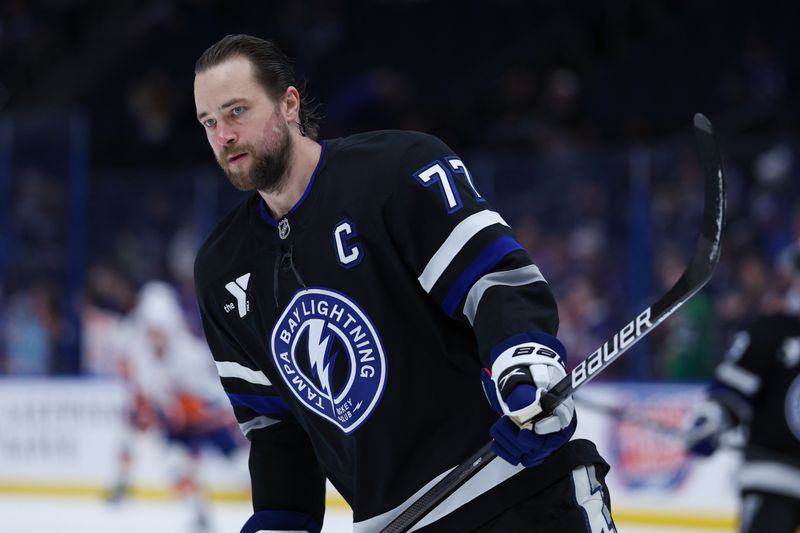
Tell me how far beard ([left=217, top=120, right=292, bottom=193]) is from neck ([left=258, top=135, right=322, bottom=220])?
0.01m

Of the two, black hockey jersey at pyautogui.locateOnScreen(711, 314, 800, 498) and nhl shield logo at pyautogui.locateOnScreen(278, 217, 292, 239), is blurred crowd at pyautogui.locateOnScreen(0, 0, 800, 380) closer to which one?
black hockey jersey at pyautogui.locateOnScreen(711, 314, 800, 498)

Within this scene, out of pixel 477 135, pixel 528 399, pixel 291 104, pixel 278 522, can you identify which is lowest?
pixel 278 522

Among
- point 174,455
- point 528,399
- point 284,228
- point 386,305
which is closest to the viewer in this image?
A: point 528,399

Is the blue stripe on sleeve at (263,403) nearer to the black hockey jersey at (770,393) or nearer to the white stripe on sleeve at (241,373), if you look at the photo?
the white stripe on sleeve at (241,373)

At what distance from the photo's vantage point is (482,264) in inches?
76.3

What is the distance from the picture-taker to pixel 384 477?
206 centimetres

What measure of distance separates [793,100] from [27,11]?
7.77 meters

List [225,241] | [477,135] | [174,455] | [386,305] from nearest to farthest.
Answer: [386,305]
[225,241]
[174,455]
[477,135]

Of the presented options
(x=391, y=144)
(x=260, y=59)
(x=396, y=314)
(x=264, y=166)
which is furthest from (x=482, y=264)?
(x=260, y=59)

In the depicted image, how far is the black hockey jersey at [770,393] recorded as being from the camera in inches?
158

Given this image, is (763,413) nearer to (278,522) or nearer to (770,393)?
(770,393)

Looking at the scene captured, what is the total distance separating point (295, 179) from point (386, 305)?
272 millimetres

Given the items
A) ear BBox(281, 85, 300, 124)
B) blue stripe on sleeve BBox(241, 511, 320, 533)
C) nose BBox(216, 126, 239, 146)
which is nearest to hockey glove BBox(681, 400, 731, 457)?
blue stripe on sleeve BBox(241, 511, 320, 533)

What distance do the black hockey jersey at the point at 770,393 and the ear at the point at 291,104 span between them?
2288 millimetres
